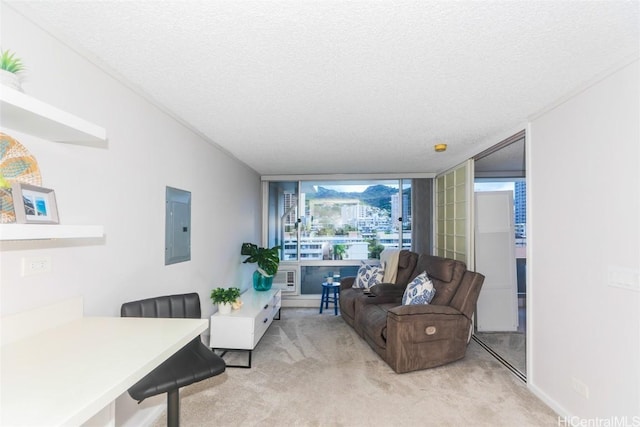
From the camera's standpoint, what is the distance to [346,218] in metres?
5.52

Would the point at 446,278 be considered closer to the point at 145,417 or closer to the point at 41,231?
the point at 145,417

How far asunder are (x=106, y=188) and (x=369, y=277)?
3510mm

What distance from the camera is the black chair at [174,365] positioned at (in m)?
1.64

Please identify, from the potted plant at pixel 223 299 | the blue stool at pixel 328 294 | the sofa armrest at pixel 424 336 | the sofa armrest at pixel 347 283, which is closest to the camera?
the sofa armrest at pixel 424 336

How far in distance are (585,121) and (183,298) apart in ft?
9.59

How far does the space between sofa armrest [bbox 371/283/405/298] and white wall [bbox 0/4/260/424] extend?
2083 millimetres

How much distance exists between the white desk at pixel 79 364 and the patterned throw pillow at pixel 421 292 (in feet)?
7.96

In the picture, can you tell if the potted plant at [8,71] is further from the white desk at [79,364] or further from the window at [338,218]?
the window at [338,218]

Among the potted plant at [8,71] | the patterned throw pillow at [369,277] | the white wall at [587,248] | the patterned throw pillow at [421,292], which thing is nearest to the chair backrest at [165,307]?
the potted plant at [8,71]

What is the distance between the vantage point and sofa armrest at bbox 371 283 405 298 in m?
4.01

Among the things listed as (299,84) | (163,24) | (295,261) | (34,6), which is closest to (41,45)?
(34,6)

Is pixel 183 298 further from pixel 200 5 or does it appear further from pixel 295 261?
pixel 295 261

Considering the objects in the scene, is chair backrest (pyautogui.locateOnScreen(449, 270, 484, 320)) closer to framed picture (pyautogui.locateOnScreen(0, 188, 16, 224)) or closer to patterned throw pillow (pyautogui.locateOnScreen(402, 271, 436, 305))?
patterned throw pillow (pyautogui.locateOnScreen(402, 271, 436, 305))

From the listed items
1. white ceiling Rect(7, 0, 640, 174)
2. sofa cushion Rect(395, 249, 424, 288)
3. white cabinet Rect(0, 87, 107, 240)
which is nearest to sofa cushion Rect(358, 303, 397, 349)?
sofa cushion Rect(395, 249, 424, 288)
